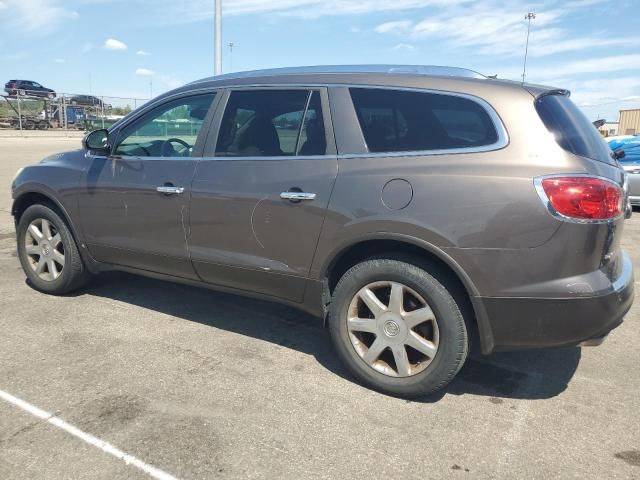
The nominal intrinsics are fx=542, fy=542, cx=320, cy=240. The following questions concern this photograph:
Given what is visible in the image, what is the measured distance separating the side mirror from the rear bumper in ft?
9.71

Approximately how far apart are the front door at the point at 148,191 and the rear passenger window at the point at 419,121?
124cm

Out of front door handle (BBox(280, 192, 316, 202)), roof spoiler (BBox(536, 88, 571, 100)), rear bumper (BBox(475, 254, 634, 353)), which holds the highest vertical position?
roof spoiler (BBox(536, 88, 571, 100))

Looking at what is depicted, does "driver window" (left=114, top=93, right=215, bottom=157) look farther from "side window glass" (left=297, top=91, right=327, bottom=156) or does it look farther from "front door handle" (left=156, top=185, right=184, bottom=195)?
"side window glass" (left=297, top=91, right=327, bottom=156)

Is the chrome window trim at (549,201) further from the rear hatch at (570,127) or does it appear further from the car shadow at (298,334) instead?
the car shadow at (298,334)

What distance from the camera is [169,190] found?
371 cm

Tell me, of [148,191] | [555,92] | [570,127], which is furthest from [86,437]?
[555,92]

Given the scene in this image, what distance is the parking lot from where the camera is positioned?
2465 mm

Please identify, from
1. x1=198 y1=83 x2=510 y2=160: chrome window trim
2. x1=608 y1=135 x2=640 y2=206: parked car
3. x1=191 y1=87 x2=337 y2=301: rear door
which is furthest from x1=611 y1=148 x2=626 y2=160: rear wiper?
x1=608 y1=135 x2=640 y2=206: parked car

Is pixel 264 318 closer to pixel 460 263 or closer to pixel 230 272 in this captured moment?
pixel 230 272

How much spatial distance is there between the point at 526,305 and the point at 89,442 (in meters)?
2.22

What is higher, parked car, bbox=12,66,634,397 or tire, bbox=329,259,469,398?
parked car, bbox=12,66,634,397

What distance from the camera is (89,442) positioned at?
2.58 metres

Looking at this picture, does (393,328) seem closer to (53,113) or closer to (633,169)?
(633,169)

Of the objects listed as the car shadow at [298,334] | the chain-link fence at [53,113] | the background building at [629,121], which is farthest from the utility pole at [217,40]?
the background building at [629,121]
